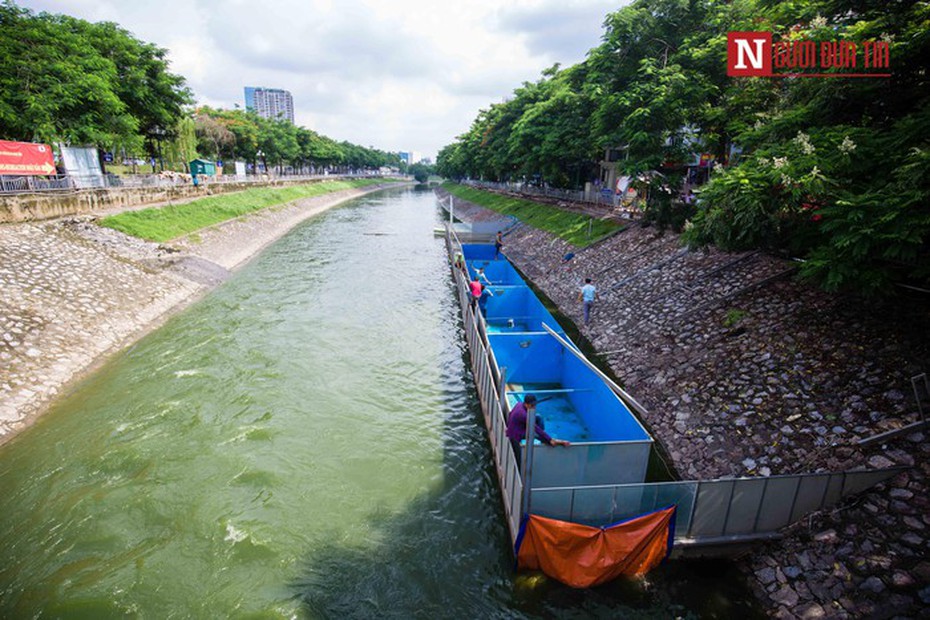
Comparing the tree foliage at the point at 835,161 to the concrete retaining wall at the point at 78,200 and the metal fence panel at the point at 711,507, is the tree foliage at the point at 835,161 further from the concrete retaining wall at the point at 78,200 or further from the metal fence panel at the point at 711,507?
the concrete retaining wall at the point at 78,200

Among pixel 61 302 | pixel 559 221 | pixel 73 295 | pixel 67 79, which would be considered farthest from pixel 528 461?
pixel 67 79

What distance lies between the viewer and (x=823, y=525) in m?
7.01

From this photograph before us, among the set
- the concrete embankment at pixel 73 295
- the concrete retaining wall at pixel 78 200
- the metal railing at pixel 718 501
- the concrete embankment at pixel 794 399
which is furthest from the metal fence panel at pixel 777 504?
the concrete retaining wall at pixel 78 200

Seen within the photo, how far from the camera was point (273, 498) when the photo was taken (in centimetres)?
923

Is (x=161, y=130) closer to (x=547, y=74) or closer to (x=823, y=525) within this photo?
(x=547, y=74)

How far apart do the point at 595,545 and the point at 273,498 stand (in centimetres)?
637

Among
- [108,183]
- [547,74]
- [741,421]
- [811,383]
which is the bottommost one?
[741,421]

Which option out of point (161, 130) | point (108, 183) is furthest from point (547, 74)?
point (108, 183)

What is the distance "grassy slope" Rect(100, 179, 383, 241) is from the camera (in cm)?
2456

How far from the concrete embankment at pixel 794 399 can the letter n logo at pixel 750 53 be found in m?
5.68

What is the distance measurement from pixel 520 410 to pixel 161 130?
139 feet

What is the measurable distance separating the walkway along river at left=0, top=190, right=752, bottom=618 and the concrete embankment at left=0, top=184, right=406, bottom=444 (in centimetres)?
85

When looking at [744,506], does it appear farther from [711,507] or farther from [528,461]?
[528,461]

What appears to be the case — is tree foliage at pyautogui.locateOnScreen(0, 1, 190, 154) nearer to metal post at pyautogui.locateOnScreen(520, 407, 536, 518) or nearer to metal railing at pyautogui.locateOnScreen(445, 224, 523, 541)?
metal railing at pyautogui.locateOnScreen(445, 224, 523, 541)
